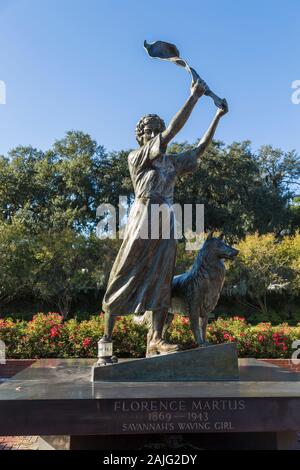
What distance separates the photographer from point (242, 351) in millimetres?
8461

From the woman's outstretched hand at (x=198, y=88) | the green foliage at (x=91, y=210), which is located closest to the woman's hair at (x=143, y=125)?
the woman's outstretched hand at (x=198, y=88)

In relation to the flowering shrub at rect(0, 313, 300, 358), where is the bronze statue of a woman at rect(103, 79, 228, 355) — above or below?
above

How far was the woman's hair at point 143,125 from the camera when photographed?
4973mm

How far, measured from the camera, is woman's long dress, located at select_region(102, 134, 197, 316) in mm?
4566

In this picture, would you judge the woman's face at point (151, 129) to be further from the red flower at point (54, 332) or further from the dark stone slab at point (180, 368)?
the red flower at point (54, 332)

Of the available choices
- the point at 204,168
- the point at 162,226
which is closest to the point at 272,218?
the point at 204,168

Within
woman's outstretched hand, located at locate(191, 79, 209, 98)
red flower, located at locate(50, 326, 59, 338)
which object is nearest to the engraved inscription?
woman's outstretched hand, located at locate(191, 79, 209, 98)

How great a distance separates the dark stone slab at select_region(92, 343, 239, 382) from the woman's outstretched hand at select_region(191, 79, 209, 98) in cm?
250

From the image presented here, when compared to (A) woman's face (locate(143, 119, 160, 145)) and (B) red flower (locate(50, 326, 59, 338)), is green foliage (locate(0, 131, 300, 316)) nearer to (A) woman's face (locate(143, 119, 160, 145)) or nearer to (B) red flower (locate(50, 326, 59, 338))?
(B) red flower (locate(50, 326, 59, 338))

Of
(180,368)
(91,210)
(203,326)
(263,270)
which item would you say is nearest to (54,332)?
(203,326)

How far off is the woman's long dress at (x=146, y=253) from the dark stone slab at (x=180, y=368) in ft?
1.84

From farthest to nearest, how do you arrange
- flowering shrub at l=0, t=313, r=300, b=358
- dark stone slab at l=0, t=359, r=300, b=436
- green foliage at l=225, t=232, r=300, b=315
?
green foliage at l=225, t=232, r=300, b=315 < flowering shrub at l=0, t=313, r=300, b=358 < dark stone slab at l=0, t=359, r=300, b=436

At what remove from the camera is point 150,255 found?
466 centimetres
